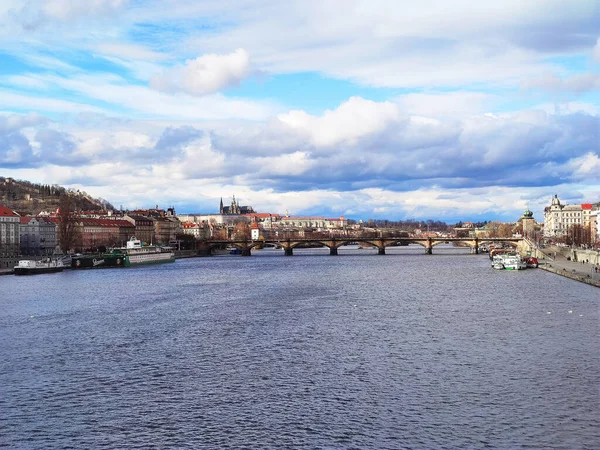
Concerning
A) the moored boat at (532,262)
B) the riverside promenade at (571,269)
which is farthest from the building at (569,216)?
the moored boat at (532,262)

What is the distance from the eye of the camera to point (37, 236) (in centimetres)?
14250

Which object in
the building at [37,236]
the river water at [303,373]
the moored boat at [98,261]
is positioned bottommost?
the river water at [303,373]

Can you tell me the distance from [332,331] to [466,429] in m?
17.2

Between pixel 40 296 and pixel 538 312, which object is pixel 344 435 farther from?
pixel 40 296

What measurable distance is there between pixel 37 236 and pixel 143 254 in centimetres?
3334

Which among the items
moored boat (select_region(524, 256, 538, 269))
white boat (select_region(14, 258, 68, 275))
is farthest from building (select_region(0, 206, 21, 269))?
moored boat (select_region(524, 256, 538, 269))

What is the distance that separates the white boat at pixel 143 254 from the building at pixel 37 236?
1994cm

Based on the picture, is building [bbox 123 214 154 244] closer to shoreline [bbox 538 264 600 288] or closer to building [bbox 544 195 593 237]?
building [bbox 544 195 593 237]

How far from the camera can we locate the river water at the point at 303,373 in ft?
68.1

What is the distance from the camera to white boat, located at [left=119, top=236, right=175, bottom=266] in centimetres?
11506

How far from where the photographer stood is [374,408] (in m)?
23.0

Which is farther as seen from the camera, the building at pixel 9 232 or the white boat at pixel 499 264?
the building at pixel 9 232

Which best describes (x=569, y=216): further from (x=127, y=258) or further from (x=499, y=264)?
(x=127, y=258)

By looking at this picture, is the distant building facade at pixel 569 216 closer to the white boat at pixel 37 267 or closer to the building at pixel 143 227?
the building at pixel 143 227
